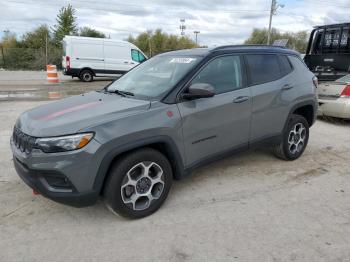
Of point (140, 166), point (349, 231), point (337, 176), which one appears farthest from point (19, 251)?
point (337, 176)

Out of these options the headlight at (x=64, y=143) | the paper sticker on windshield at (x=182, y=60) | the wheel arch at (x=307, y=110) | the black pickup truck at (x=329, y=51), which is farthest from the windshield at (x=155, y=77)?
the black pickup truck at (x=329, y=51)

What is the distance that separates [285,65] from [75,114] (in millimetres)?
3126

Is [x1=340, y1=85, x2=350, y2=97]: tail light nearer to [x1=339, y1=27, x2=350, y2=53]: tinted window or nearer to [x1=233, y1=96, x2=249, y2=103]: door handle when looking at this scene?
[x1=339, y1=27, x2=350, y2=53]: tinted window

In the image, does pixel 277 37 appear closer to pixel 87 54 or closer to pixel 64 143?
pixel 87 54

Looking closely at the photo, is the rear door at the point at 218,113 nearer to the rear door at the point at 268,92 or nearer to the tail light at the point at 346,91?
the rear door at the point at 268,92

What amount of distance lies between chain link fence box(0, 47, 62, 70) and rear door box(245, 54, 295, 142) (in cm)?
2979

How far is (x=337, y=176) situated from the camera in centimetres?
449

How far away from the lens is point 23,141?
310cm

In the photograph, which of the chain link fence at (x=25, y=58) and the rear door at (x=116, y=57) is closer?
the rear door at (x=116, y=57)

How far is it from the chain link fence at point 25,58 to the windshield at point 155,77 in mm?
29198

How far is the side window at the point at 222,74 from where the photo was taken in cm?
381

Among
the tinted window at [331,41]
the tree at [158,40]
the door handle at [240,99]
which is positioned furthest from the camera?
the tree at [158,40]

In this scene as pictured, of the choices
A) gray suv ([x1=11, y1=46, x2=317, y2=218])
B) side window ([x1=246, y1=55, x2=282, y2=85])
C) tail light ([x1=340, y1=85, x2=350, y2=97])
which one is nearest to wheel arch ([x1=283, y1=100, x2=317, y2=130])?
gray suv ([x1=11, y1=46, x2=317, y2=218])

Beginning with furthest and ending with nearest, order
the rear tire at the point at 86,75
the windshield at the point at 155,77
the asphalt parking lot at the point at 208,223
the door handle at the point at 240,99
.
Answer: the rear tire at the point at 86,75 < the door handle at the point at 240,99 < the windshield at the point at 155,77 < the asphalt parking lot at the point at 208,223
